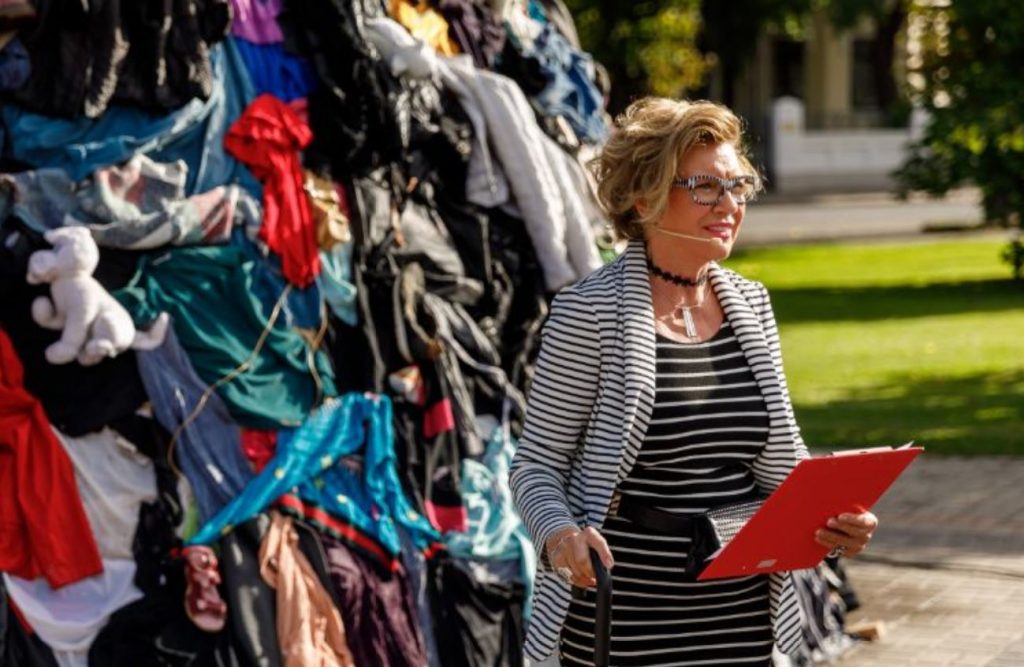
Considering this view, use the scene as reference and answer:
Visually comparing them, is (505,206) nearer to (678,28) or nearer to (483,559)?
(483,559)

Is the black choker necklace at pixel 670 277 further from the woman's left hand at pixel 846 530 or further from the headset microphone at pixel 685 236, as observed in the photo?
the woman's left hand at pixel 846 530

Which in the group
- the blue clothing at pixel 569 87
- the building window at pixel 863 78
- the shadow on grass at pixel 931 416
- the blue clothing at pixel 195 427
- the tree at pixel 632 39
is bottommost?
the building window at pixel 863 78

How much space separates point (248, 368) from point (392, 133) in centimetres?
97

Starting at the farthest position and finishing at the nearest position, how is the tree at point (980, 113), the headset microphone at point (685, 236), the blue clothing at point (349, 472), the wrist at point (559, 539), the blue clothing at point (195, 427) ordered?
the tree at point (980, 113) → the blue clothing at point (349, 472) → the blue clothing at point (195, 427) → the headset microphone at point (685, 236) → the wrist at point (559, 539)

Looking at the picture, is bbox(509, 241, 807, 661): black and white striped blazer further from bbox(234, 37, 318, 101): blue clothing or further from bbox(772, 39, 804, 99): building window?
bbox(772, 39, 804, 99): building window

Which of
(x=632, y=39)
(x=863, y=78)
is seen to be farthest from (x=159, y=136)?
(x=863, y=78)

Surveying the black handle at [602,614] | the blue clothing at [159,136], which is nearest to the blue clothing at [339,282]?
the blue clothing at [159,136]

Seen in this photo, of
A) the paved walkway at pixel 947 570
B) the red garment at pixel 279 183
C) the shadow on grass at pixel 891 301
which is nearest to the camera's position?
the red garment at pixel 279 183

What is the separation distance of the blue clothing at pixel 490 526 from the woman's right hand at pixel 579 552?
238cm

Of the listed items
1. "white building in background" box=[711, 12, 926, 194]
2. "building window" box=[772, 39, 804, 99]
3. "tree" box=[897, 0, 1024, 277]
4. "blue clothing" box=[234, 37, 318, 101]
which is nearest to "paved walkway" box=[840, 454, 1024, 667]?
"blue clothing" box=[234, 37, 318, 101]

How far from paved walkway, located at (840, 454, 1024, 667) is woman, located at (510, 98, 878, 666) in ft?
10.5

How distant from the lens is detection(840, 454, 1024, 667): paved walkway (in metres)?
7.27

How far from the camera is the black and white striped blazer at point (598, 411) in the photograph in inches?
157

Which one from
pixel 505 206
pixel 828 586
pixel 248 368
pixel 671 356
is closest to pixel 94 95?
pixel 248 368
